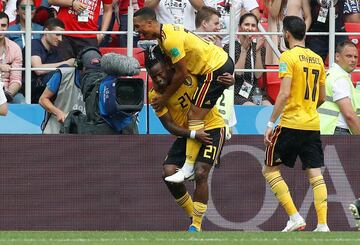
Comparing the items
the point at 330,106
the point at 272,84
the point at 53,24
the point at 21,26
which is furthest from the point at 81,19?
the point at 330,106

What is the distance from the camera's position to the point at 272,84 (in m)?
16.9

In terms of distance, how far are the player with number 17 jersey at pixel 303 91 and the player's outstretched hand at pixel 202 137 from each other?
33.7 inches

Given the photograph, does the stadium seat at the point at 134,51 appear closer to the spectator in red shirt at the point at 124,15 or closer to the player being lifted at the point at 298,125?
the spectator in red shirt at the point at 124,15

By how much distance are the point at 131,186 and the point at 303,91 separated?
105 inches

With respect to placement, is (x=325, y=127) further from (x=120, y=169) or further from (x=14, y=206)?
(x=14, y=206)

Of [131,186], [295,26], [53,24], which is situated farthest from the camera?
[53,24]

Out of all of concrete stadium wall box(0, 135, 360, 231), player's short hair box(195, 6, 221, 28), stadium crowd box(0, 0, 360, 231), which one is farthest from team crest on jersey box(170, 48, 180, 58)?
player's short hair box(195, 6, 221, 28)

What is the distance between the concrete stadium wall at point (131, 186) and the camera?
15062mm

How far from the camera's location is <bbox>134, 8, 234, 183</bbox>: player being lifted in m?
12.9

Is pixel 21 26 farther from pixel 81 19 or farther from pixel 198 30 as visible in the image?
pixel 198 30

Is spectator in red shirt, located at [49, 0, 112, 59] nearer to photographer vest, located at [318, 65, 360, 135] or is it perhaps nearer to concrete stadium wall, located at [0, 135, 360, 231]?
concrete stadium wall, located at [0, 135, 360, 231]

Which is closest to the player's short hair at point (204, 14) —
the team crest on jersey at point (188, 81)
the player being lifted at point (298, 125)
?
the player being lifted at point (298, 125)
